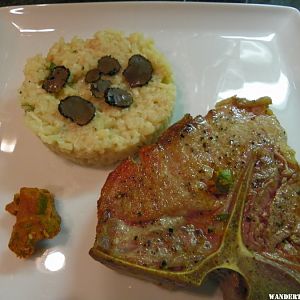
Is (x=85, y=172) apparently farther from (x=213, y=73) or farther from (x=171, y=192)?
(x=213, y=73)

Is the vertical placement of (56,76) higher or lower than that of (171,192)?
higher

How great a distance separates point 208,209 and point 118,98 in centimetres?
84

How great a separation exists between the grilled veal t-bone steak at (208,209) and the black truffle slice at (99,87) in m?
0.50

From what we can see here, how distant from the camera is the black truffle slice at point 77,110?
Answer: 96.4 inches

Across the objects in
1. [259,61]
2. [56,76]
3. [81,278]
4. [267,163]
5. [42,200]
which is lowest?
[81,278]

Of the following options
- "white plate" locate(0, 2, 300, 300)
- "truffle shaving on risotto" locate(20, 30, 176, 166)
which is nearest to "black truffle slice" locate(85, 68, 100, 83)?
"truffle shaving on risotto" locate(20, 30, 176, 166)

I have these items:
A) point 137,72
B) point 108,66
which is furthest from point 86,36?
point 137,72

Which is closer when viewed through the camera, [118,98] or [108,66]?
[118,98]

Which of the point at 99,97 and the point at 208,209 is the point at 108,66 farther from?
the point at 208,209

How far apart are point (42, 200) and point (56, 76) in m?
0.72

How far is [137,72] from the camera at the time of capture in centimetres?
260

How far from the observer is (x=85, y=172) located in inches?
100

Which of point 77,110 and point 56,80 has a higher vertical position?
point 56,80

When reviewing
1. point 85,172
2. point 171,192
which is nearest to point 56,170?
point 85,172
